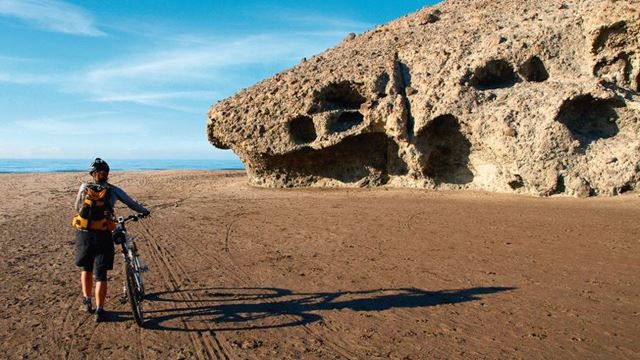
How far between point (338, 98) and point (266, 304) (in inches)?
550

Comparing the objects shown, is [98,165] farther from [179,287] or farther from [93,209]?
[179,287]

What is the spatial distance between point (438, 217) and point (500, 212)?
5.42 ft

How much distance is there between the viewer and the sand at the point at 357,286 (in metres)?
5.34

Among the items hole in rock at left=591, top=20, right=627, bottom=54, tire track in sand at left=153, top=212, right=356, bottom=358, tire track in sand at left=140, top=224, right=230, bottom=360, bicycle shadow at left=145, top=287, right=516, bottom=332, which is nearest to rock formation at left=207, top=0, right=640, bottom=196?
hole in rock at left=591, top=20, right=627, bottom=54

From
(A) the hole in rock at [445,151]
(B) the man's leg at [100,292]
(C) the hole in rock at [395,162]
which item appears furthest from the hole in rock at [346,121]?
(B) the man's leg at [100,292]

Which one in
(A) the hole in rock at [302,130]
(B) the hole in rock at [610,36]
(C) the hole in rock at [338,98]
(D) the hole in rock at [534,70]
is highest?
(B) the hole in rock at [610,36]

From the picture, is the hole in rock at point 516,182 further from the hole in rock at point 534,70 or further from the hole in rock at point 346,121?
the hole in rock at point 346,121

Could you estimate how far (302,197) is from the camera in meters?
17.2

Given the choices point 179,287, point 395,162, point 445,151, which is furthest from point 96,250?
point 445,151

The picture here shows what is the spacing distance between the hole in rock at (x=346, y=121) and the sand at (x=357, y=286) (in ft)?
17.4

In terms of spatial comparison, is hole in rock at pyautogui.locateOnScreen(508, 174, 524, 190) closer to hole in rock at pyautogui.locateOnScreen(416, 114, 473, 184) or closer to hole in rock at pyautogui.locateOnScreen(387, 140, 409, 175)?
hole in rock at pyautogui.locateOnScreen(416, 114, 473, 184)

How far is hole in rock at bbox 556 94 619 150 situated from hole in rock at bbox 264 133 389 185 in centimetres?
628

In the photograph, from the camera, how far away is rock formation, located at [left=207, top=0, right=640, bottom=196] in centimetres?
1488

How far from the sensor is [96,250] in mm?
6000
